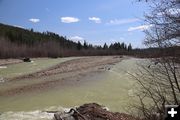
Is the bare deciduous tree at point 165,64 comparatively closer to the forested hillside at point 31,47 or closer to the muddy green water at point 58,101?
the muddy green water at point 58,101

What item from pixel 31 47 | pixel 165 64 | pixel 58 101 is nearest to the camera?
pixel 165 64

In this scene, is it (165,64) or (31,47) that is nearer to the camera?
(165,64)

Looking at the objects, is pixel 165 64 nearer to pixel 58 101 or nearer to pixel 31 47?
pixel 58 101

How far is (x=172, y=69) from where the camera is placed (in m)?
6.41

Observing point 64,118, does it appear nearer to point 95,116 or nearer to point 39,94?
point 95,116

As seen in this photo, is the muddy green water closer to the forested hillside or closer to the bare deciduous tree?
the bare deciduous tree

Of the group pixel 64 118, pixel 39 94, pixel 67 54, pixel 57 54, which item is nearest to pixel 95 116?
pixel 64 118

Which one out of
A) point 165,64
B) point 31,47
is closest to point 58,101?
point 165,64

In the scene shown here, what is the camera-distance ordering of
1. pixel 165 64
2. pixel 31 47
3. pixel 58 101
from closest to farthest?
1. pixel 165 64
2. pixel 58 101
3. pixel 31 47

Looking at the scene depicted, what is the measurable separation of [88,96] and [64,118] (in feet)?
38.0

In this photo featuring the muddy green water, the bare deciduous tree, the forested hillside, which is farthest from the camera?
the forested hillside

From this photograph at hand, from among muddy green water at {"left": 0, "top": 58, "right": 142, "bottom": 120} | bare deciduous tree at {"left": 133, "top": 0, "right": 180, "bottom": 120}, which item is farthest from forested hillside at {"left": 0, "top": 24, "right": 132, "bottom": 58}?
bare deciduous tree at {"left": 133, "top": 0, "right": 180, "bottom": 120}

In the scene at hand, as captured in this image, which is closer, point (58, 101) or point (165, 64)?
point (165, 64)

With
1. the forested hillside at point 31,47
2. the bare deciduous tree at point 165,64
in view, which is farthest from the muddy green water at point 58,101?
the forested hillside at point 31,47
